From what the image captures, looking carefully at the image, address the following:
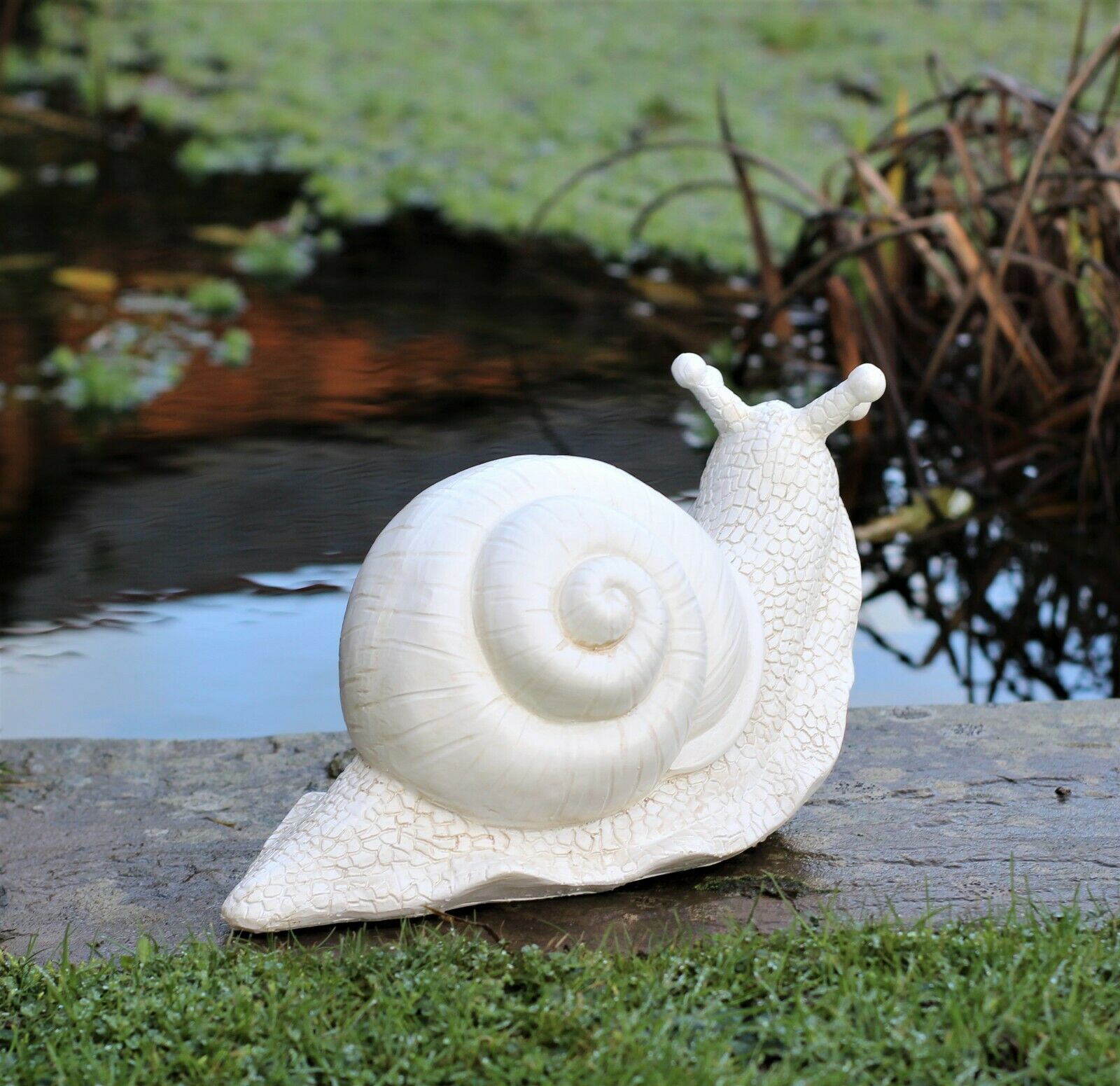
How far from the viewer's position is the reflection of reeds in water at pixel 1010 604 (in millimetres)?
3379

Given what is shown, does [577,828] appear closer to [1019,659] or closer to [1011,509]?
[1019,659]

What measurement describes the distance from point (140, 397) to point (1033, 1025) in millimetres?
3948

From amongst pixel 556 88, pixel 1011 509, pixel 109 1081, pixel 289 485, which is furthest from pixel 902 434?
pixel 556 88

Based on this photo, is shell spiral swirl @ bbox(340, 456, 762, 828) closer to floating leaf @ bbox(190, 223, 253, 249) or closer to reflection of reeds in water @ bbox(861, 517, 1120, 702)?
reflection of reeds in water @ bbox(861, 517, 1120, 702)

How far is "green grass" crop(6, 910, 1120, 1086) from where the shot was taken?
1697mm

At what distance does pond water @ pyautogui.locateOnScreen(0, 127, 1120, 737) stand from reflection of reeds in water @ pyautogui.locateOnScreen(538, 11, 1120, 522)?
27 centimetres

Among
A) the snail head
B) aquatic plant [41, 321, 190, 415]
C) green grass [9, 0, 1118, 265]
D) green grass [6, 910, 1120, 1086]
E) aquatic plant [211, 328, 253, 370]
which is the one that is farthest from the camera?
green grass [9, 0, 1118, 265]

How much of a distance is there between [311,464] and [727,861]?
258 cm

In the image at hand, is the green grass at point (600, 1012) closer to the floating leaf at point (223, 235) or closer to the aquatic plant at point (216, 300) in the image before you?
the aquatic plant at point (216, 300)

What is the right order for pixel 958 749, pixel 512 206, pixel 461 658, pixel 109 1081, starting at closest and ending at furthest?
pixel 109 1081 < pixel 461 658 < pixel 958 749 < pixel 512 206

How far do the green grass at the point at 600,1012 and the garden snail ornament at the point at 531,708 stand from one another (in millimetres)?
115

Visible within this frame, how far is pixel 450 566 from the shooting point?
76.1 inches

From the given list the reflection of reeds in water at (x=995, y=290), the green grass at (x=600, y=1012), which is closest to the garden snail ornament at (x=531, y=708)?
the green grass at (x=600, y=1012)

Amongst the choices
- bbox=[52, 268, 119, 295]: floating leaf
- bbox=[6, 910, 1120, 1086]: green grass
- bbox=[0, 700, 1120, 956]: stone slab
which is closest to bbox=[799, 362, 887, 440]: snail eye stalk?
bbox=[0, 700, 1120, 956]: stone slab
